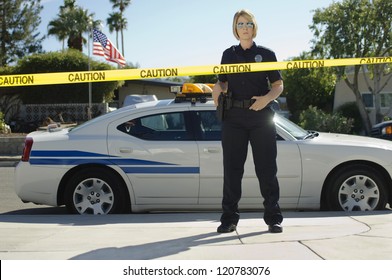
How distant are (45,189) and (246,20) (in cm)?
329

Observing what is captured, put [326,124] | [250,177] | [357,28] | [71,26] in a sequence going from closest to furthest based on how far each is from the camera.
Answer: [250,177] → [326,124] → [357,28] → [71,26]

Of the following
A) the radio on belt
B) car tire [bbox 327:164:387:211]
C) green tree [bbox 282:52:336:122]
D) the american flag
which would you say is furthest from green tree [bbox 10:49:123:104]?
car tire [bbox 327:164:387:211]

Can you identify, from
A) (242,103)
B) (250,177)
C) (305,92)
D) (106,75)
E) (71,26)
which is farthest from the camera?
(71,26)

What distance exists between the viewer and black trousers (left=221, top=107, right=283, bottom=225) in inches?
194

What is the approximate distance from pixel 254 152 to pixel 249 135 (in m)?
0.15

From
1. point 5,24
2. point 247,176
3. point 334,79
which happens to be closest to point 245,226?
point 247,176

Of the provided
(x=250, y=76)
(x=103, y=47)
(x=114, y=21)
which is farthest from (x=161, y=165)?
(x=114, y=21)

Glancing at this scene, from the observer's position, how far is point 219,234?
493 cm

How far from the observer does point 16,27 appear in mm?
43125

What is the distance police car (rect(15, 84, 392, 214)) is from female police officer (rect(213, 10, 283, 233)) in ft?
5.49

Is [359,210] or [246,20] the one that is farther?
[359,210]

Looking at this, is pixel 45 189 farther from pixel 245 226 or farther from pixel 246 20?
pixel 246 20

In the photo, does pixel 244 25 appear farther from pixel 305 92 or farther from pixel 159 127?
pixel 305 92

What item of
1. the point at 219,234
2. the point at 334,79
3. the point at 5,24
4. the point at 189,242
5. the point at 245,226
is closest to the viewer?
the point at 189,242
